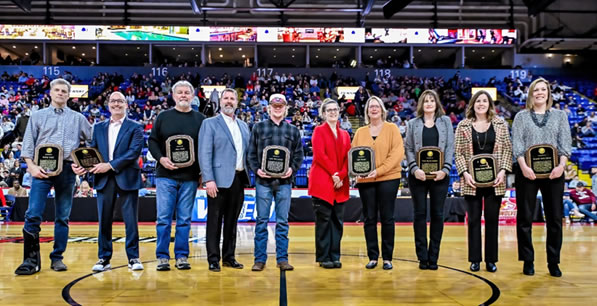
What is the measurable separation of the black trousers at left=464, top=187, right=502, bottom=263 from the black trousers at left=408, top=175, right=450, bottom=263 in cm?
28

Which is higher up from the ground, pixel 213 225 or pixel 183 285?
pixel 213 225

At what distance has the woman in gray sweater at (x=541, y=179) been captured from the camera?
4469 mm

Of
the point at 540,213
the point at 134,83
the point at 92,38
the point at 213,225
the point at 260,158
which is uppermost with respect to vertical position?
the point at 92,38

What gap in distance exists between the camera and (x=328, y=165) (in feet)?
16.3

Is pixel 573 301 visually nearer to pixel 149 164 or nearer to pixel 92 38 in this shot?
pixel 149 164

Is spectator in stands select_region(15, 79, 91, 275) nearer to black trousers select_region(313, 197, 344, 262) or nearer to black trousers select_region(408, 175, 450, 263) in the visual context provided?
black trousers select_region(313, 197, 344, 262)

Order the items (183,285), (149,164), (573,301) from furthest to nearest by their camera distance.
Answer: (149,164) → (183,285) → (573,301)

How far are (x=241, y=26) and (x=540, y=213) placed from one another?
20896 millimetres

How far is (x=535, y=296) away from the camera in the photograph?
3.57m

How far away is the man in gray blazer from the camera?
15.5 feet

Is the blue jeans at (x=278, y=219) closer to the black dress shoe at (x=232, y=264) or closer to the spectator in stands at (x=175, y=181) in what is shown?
the black dress shoe at (x=232, y=264)

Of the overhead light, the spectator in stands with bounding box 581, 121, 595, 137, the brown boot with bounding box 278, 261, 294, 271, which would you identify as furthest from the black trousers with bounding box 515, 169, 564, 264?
the overhead light

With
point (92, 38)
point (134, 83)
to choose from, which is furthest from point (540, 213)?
point (92, 38)

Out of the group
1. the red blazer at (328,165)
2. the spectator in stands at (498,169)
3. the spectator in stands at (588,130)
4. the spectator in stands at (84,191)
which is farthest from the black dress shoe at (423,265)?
the spectator in stands at (588,130)
